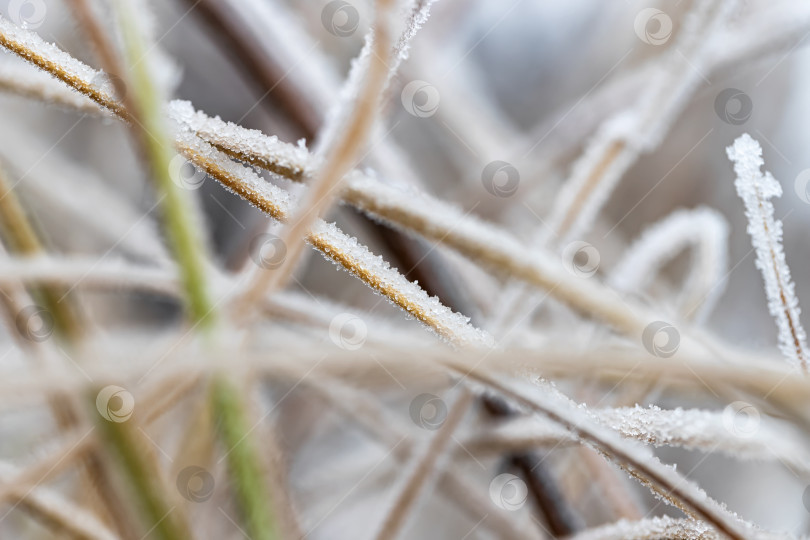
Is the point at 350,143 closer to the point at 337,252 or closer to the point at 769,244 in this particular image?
the point at 337,252

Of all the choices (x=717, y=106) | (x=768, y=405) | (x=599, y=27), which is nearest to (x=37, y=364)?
(x=768, y=405)

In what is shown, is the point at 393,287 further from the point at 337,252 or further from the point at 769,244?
the point at 769,244

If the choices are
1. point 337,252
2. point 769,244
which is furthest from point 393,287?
point 769,244

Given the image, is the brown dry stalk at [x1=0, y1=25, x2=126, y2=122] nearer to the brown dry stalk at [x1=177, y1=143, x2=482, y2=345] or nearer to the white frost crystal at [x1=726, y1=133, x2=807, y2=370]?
the brown dry stalk at [x1=177, y1=143, x2=482, y2=345]

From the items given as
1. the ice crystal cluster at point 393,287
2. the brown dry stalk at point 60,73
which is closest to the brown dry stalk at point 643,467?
the ice crystal cluster at point 393,287

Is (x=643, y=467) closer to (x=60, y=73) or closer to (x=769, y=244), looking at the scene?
(x=769, y=244)

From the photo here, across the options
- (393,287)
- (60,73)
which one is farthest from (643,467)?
(60,73)

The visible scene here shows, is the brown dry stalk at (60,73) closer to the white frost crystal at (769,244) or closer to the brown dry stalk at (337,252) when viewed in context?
the brown dry stalk at (337,252)

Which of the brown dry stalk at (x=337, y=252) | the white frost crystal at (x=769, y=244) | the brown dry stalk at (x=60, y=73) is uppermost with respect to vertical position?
the white frost crystal at (x=769, y=244)

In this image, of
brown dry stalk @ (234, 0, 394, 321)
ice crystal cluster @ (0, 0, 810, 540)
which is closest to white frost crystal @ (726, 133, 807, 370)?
ice crystal cluster @ (0, 0, 810, 540)

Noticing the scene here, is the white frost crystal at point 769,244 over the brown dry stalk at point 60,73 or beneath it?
over

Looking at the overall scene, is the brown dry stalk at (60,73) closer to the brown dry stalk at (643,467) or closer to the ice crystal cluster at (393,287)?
the ice crystal cluster at (393,287)
